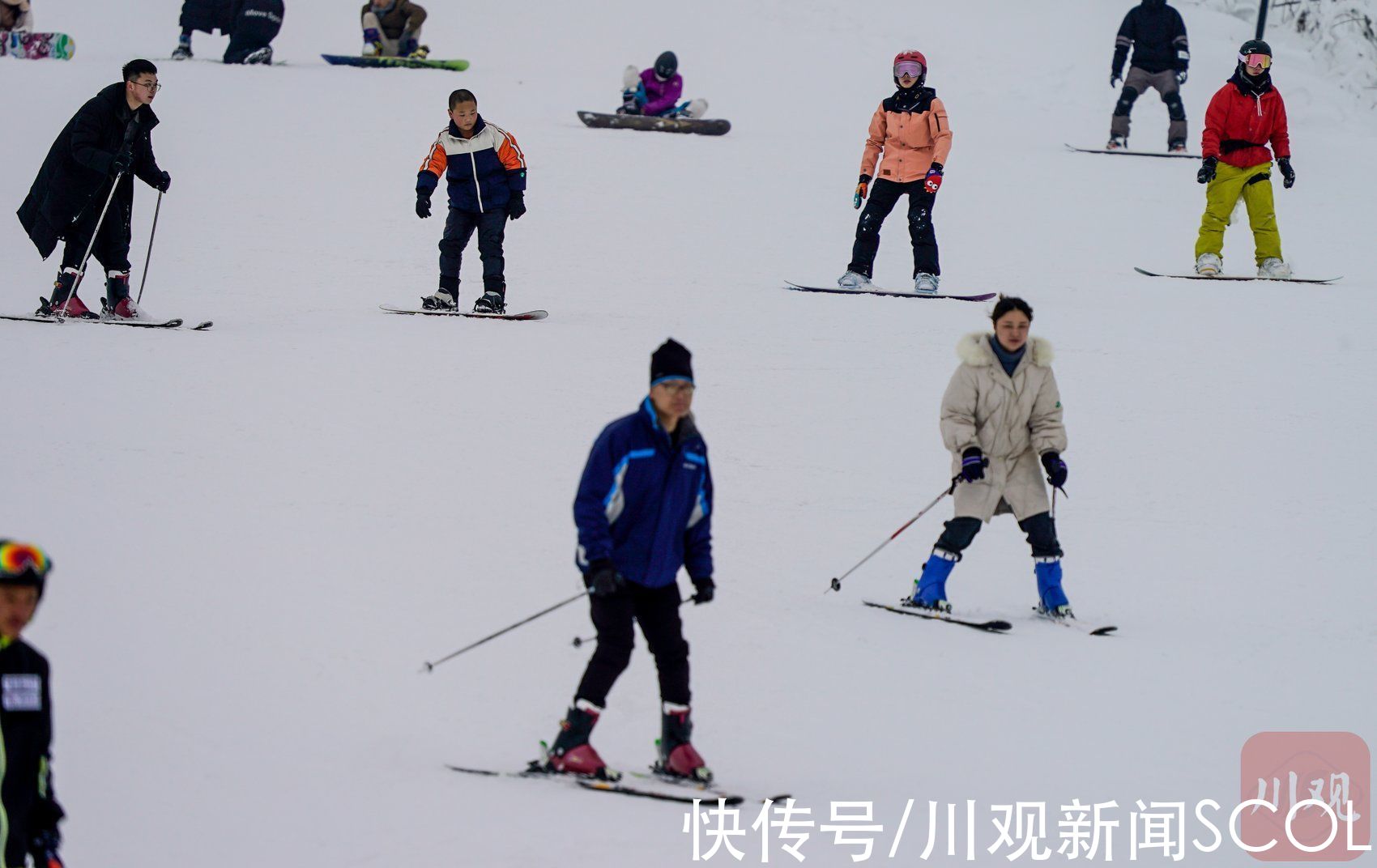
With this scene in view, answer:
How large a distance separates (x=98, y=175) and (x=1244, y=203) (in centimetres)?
783

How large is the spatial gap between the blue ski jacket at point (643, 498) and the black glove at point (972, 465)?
1773mm

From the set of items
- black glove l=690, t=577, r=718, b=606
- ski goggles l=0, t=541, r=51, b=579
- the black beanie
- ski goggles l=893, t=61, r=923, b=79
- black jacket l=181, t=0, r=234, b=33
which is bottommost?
black glove l=690, t=577, r=718, b=606

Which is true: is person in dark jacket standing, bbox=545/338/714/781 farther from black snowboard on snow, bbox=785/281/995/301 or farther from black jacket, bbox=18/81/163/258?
black snowboard on snow, bbox=785/281/995/301

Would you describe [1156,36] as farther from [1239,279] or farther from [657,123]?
[1239,279]

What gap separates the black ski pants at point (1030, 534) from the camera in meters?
6.42

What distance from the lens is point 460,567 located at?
6.40m

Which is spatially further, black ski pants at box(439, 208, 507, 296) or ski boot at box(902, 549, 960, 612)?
black ski pants at box(439, 208, 507, 296)

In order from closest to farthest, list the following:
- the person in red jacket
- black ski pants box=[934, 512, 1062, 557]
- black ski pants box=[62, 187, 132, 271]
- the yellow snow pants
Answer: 1. black ski pants box=[934, 512, 1062, 557]
2. black ski pants box=[62, 187, 132, 271]
3. the person in red jacket
4. the yellow snow pants

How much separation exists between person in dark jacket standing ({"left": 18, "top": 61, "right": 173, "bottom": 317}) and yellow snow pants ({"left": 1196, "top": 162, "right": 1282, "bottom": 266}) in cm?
721

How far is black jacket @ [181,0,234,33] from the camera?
20.3 metres

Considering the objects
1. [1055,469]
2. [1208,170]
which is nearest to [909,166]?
[1208,170]

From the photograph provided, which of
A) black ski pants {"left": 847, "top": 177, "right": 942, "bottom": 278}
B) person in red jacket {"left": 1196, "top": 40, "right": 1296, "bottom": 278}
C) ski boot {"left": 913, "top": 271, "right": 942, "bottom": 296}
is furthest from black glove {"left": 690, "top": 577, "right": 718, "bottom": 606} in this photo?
person in red jacket {"left": 1196, "top": 40, "right": 1296, "bottom": 278}

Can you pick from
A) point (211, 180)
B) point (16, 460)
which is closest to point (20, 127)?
point (211, 180)

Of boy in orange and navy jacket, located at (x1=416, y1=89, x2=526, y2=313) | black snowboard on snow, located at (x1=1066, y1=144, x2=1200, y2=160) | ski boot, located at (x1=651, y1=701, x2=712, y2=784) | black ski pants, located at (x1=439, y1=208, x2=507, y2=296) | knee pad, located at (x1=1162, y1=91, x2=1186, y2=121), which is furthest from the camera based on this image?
knee pad, located at (x1=1162, y1=91, x2=1186, y2=121)
